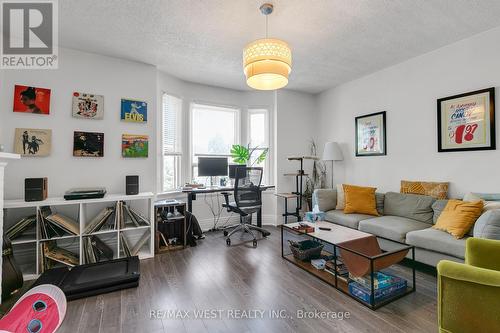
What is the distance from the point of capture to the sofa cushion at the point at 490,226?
1.97 metres

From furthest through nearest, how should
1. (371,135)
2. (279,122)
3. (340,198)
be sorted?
1. (279,122)
2. (371,135)
3. (340,198)

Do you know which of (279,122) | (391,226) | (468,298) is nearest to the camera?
(468,298)

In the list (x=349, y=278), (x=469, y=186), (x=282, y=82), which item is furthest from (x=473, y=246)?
(x=282, y=82)

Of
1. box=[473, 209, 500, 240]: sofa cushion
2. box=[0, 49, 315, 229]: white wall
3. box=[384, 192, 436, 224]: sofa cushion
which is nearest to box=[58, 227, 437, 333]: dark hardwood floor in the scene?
box=[473, 209, 500, 240]: sofa cushion

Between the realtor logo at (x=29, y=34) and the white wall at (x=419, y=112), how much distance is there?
166 inches

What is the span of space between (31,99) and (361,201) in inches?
176

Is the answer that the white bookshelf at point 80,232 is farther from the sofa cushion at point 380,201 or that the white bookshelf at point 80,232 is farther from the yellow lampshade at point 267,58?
the sofa cushion at point 380,201

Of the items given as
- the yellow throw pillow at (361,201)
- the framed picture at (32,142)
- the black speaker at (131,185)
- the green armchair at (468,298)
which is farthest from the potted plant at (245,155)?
the green armchair at (468,298)

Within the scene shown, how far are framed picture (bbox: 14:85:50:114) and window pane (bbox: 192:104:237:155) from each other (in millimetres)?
2085

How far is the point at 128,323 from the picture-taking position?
1.76 metres

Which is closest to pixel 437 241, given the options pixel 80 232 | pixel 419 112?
pixel 419 112

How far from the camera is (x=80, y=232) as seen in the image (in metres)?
2.65

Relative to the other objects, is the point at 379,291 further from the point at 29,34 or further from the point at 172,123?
the point at 29,34

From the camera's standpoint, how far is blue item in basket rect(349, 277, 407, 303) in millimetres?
1979
